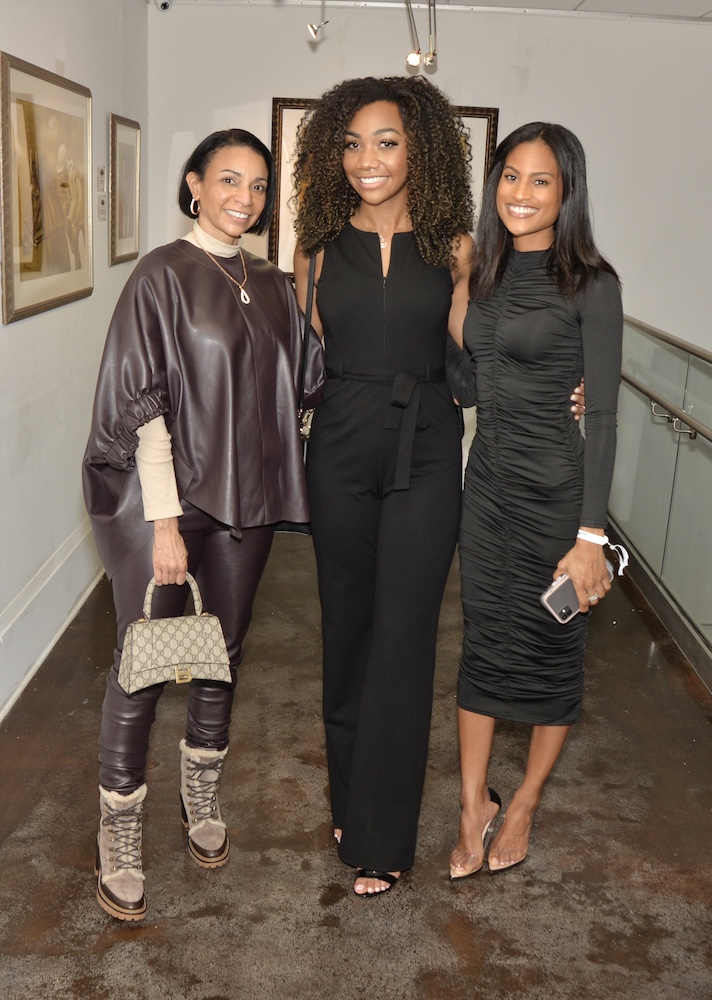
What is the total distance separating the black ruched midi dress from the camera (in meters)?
2.31

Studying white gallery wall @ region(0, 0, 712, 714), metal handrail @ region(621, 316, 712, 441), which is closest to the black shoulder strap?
metal handrail @ region(621, 316, 712, 441)

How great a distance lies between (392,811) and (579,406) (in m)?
1.14

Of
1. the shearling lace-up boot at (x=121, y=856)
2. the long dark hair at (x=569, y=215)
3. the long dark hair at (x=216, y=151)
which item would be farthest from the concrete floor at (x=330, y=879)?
the long dark hair at (x=216, y=151)

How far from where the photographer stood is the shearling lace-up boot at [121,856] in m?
2.46

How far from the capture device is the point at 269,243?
624 centimetres

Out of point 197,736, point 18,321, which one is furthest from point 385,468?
point 18,321

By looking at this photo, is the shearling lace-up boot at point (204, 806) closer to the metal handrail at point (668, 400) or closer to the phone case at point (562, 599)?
the phone case at point (562, 599)

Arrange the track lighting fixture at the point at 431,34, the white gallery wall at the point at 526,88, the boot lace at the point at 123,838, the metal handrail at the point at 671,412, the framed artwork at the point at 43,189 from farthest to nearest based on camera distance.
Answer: the white gallery wall at the point at 526,88 → the track lighting fixture at the point at 431,34 → the metal handrail at the point at 671,412 → the framed artwork at the point at 43,189 → the boot lace at the point at 123,838

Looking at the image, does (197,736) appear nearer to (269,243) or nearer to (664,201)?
(269,243)

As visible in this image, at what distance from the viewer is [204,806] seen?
2.74 meters

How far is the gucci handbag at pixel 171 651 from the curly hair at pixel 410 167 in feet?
3.14

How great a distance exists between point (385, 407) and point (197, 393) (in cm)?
46

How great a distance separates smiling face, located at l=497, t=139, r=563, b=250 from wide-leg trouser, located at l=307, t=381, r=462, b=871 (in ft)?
1.47

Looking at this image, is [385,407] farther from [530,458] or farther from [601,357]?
[601,357]
